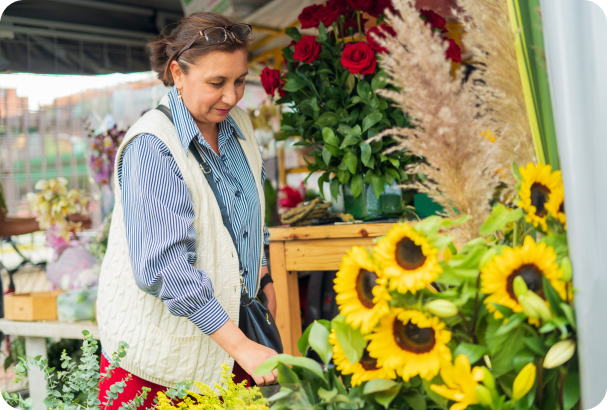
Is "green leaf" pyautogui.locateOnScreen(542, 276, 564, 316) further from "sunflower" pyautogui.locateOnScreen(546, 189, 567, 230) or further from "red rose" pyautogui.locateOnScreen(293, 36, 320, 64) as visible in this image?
"red rose" pyautogui.locateOnScreen(293, 36, 320, 64)

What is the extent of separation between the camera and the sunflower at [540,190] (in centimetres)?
48

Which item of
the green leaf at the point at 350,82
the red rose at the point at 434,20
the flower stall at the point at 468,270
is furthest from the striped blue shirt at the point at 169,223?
the red rose at the point at 434,20

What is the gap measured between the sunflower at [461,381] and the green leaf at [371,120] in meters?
0.96

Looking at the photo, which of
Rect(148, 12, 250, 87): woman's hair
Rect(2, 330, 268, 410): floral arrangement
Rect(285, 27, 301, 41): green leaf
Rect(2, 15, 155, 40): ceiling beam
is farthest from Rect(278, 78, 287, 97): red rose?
Rect(2, 15, 155, 40): ceiling beam

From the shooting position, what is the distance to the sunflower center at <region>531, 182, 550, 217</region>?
490 mm

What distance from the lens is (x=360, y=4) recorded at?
147cm

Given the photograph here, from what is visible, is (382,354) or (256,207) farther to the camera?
(256,207)

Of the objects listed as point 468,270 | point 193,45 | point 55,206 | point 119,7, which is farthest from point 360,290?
point 119,7

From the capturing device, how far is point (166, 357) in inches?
40.0

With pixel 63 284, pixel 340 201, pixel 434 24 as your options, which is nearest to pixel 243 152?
pixel 340 201

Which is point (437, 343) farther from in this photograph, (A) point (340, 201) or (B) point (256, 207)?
(A) point (340, 201)

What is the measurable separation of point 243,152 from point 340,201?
0.45m

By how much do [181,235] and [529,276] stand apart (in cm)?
64

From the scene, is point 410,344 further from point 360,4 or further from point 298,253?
point 360,4
